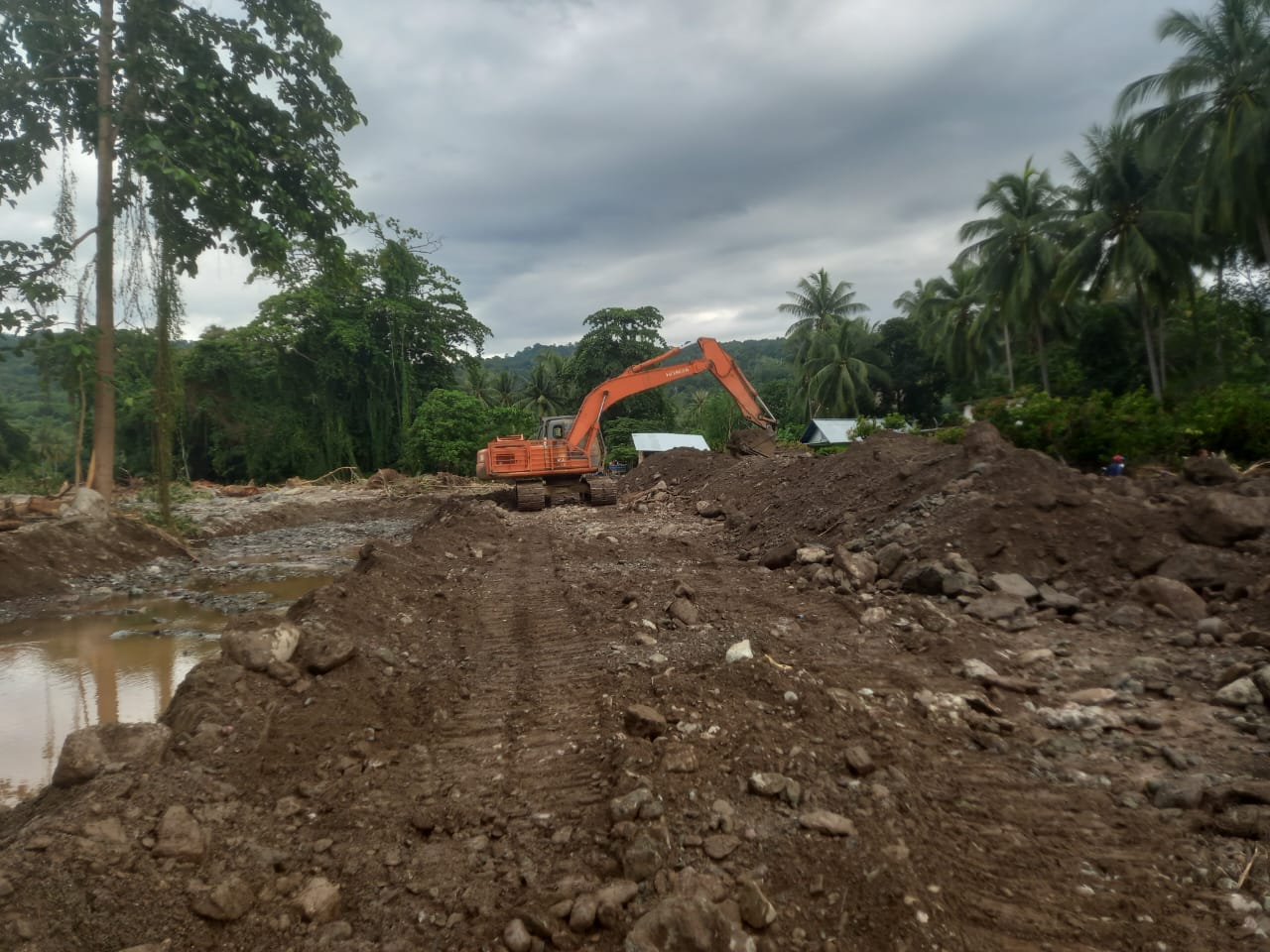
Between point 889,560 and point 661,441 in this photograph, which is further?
point 661,441

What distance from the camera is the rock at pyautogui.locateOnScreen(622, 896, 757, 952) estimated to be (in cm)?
219

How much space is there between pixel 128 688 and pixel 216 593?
157 inches

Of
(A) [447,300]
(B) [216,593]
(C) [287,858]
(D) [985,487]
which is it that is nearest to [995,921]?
(C) [287,858]

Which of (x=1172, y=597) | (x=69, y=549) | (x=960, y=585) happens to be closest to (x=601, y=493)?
(x=69, y=549)

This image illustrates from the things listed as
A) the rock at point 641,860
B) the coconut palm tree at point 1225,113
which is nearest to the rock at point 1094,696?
the rock at point 641,860

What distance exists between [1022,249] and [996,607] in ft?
107

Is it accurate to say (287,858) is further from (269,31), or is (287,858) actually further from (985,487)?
(269,31)

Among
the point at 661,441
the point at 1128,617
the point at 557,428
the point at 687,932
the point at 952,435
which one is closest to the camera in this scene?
the point at 687,932

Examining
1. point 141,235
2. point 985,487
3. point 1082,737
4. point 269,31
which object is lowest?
point 1082,737

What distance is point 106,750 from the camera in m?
3.24

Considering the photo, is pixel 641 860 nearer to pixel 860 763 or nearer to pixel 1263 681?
pixel 860 763

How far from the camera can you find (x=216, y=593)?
981 centimetres

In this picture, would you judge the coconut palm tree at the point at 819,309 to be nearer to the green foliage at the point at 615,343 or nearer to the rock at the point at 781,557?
→ the green foliage at the point at 615,343

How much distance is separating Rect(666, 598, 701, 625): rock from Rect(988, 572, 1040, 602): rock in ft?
8.12
